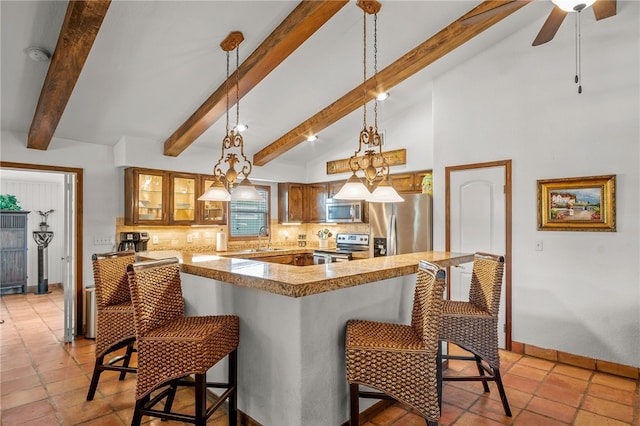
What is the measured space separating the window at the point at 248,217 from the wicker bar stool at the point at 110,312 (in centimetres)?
304

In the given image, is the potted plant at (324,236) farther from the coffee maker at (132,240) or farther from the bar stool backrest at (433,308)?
the bar stool backrest at (433,308)

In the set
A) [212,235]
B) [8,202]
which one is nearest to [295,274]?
[212,235]

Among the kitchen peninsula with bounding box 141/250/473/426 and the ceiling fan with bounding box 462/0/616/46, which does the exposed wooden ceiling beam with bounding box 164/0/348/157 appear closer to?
the ceiling fan with bounding box 462/0/616/46

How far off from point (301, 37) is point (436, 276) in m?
2.18

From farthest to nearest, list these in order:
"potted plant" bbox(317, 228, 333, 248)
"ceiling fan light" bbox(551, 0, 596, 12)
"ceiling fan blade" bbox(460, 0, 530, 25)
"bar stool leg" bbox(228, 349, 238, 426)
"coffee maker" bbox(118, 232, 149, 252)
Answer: "potted plant" bbox(317, 228, 333, 248)
"coffee maker" bbox(118, 232, 149, 252)
"ceiling fan blade" bbox(460, 0, 530, 25)
"bar stool leg" bbox(228, 349, 238, 426)
"ceiling fan light" bbox(551, 0, 596, 12)

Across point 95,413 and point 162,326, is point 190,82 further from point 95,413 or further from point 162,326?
point 95,413

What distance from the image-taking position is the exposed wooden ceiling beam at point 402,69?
128 inches

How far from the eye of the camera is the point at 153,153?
4.66 meters

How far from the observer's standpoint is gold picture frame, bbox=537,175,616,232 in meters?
3.21

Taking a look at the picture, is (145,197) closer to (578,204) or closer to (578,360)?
(578,204)

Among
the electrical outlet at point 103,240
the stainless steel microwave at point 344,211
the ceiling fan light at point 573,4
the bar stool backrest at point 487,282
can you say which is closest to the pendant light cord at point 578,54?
the ceiling fan light at point 573,4

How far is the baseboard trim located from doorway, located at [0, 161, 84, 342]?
4.84 meters

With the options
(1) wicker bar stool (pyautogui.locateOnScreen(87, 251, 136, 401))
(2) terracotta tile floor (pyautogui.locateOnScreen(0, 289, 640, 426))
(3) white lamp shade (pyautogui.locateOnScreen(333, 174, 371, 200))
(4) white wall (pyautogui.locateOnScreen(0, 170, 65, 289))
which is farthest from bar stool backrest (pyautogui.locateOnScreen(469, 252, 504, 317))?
(4) white wall (pyautogui.locateOnScreen(0, 170, 65, 289))

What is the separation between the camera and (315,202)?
6363 mm
